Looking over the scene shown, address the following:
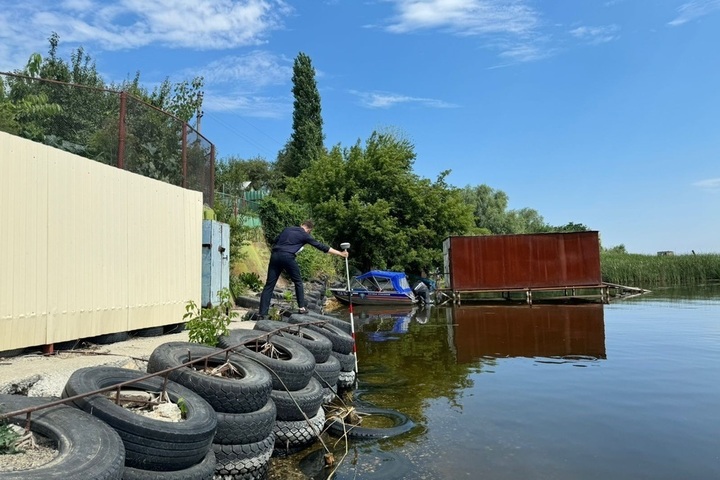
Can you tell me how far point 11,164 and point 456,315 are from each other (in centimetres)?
1676

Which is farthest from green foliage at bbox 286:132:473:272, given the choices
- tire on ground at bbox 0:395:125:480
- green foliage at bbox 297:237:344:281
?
tire on ground at bbox 0:395:125:480

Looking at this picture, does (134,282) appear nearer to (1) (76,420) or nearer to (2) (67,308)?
(2) (67,308)

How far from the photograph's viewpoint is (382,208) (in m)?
29.7

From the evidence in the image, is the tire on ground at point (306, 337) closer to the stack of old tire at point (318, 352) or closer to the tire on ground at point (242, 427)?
the stack of old tire at point (318, 352)

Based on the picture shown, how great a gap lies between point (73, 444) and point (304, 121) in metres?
42.2

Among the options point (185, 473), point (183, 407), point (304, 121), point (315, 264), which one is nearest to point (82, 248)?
point (183, 407)

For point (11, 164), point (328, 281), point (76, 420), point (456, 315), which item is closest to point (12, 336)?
point (11, 164)

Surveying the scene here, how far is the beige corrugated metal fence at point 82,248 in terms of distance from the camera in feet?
17.2

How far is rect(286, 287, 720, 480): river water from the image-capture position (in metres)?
4.80

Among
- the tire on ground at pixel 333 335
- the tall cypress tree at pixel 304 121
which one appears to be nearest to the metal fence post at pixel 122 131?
the tire on ground at pixel 333 335

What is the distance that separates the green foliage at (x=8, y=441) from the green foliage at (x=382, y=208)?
87.7 ft

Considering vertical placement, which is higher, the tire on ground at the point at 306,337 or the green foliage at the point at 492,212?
the green foliage at the point at 492,212

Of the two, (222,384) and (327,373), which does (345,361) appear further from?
(222,384)

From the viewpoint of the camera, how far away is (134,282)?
7.08m
